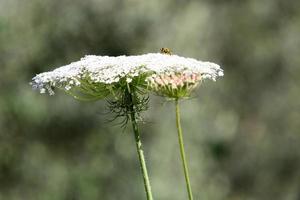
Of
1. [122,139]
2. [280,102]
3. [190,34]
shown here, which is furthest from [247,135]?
[122,139]

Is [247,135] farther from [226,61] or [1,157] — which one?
[1,157]

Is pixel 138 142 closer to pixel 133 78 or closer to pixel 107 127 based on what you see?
pixel 133 78

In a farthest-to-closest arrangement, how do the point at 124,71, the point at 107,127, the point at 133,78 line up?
1. the point at 107,127
2. the point at 133,78
3. the point at 124,71

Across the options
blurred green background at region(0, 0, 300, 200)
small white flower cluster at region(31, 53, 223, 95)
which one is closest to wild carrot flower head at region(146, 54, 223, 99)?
small white flower cluster at region(31, 53, 223, 95)

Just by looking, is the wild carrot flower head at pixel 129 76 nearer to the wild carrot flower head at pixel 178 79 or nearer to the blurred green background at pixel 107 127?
the wild carrot flower head at pixel 178 79

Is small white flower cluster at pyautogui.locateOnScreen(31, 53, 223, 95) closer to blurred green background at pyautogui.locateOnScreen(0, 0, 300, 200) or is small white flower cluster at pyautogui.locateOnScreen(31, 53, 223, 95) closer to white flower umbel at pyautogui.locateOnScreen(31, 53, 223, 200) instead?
white flower umbel at pyautogui.locateOnScreen(31, 53, 223, 200)

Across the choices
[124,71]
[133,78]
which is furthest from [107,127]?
[124,71]
